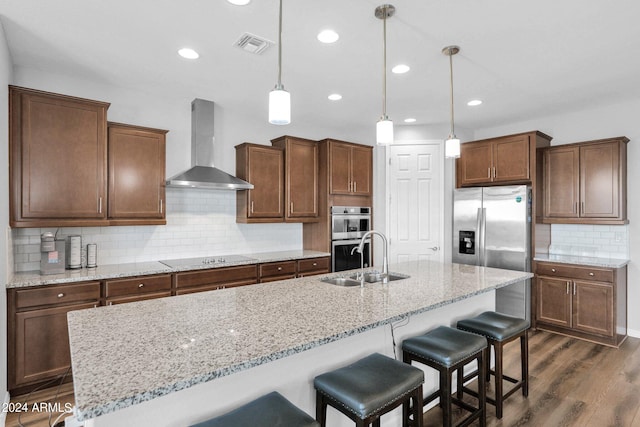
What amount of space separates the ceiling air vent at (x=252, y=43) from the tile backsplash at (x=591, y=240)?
429cm

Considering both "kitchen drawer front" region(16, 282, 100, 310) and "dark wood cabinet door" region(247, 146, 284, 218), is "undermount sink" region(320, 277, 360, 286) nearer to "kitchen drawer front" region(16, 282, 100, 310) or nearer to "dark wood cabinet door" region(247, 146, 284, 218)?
"dark wood cabinet door" region(247, 146, 284, 218)

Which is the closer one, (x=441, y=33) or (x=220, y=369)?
(x=220, y=369)

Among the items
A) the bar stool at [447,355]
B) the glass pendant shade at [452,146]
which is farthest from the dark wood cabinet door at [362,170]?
the bar stool at [447,355]

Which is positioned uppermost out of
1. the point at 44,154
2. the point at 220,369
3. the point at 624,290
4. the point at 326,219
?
the point at 44,154

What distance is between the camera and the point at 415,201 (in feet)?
16.5

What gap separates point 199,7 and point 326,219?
9.50ft

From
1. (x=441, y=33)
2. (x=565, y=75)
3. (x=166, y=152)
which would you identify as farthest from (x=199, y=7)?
(x=565, y=75)

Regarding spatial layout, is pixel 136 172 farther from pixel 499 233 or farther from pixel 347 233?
pixel 499 233

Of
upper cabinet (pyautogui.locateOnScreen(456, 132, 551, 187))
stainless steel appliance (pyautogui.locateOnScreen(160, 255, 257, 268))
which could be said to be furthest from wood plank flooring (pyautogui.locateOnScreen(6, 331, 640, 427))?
upper cabinet (pyautogui.locateOnScreen(456, 132, 551, 187))

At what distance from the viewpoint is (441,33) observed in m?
2.52

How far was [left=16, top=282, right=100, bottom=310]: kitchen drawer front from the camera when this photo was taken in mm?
2660

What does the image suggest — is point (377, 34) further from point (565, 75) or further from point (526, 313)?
point (526, 313)

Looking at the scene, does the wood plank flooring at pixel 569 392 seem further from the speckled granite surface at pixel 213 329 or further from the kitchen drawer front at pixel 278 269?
the kitchen drawer front at pixel 278 269

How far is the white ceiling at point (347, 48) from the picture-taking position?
7.35ft
